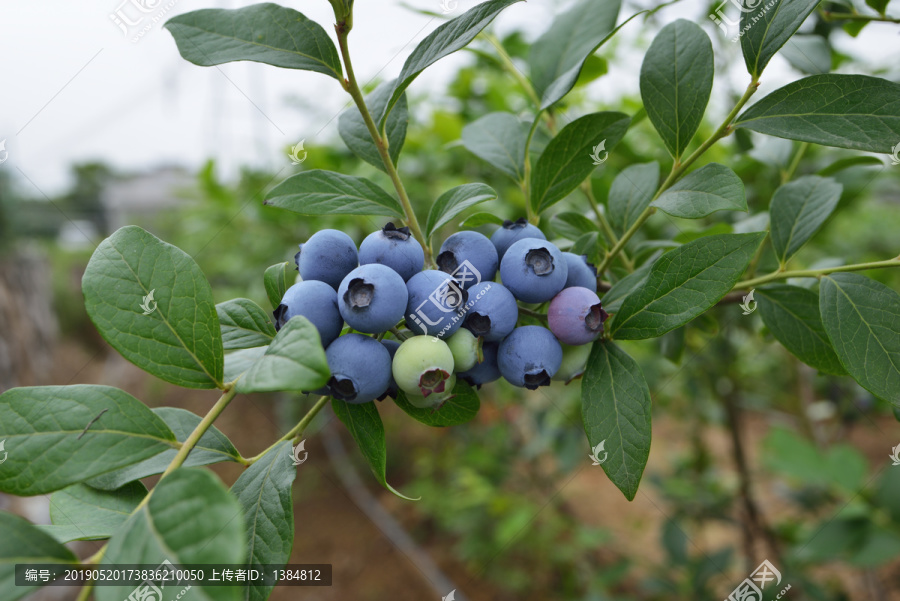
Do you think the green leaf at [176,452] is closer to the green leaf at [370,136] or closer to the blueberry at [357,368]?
the blueberry at [357,368]

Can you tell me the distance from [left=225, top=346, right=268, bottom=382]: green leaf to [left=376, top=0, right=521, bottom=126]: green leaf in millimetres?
367

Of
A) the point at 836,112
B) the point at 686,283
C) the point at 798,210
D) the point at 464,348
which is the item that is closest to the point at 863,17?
the point at 798,210

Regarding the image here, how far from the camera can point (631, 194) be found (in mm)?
838

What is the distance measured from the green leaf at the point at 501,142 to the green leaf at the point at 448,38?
257 mm

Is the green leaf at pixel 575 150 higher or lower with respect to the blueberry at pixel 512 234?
higher

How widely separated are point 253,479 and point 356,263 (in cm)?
28

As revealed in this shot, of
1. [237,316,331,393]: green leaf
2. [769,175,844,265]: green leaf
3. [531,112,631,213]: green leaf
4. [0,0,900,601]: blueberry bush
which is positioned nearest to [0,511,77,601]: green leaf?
[0,0,900,601]: blueberry bush

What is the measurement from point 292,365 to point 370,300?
13 cm

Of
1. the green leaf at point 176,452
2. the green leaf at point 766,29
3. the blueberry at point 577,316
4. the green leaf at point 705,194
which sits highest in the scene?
the green leaf at point 766,29

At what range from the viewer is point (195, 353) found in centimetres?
58

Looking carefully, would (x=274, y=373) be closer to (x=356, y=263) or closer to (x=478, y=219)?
(x=356, y=263)

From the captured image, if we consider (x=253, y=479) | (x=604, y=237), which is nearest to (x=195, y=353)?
(x=253, y=479)

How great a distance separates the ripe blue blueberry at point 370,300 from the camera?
1.79ft

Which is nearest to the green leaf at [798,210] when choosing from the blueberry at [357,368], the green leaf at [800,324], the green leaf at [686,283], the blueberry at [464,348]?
the green leaf at [800,324]
